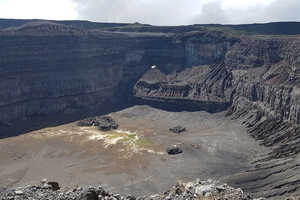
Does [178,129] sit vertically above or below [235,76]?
below

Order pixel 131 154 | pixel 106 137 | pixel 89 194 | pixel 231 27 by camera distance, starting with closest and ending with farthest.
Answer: pixel 89 194
pixel 131 154
pixel 106 137
pixel 231 27

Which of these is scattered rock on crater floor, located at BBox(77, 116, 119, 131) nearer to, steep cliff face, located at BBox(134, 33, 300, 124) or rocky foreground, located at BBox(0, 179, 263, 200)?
steep cliff face, located at BBox(134, 33, 300, 124)

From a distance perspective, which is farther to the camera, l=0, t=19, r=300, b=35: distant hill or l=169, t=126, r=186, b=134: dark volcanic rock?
l=0, t=19, r=300, b=35: distant hill

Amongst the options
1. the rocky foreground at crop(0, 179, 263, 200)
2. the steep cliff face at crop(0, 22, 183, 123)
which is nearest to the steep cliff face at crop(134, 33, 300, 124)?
the steep cliff face at crop(0, 22, 183, 123)

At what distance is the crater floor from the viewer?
5638 cm

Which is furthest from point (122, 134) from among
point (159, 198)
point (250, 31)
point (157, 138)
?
point (250, 31)

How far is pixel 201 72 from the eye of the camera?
349 ft

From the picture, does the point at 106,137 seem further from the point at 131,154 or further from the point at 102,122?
the point at 131,154

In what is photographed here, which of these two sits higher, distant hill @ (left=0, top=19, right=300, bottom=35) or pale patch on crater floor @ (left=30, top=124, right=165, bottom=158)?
distant hill @ (left=0, top=19, right=300, bottom=35)

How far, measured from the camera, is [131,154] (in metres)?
67.2

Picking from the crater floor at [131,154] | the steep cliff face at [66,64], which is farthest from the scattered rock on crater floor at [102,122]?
the steep cliff face at [66,64]

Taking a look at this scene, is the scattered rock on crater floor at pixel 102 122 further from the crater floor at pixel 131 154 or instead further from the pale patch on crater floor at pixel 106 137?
the crater floor at pixel 131 154

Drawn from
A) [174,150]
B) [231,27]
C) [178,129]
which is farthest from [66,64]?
[231,27]

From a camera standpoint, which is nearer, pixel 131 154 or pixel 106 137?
pixel 131 154
